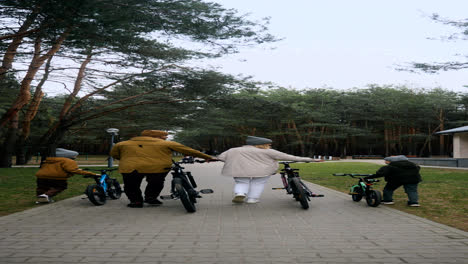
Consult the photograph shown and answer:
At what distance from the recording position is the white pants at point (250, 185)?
7.34 m

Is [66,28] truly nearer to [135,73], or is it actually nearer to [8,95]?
[135,73]

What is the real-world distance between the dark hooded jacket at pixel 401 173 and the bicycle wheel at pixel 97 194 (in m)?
4.98

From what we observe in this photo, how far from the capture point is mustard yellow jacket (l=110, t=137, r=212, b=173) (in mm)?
6707

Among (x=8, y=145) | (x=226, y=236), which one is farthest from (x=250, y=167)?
(x=8, y=145)

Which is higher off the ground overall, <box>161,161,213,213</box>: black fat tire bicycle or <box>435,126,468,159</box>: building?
<box>435,126,468,159</box>: building

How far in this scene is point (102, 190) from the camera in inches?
295

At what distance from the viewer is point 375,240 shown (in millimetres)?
4508

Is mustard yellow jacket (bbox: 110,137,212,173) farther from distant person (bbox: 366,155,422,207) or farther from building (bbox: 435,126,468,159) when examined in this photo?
building (bbox: 435,126,468,159)

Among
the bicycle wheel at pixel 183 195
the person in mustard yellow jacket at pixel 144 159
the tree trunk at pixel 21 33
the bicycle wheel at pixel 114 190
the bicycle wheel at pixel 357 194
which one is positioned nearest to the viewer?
the bicycle wheel at pixel 183 195

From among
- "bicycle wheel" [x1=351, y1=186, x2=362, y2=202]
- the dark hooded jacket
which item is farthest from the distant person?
"bicycle wheel" [x1=351, y1=186, x2=362, y2=202]

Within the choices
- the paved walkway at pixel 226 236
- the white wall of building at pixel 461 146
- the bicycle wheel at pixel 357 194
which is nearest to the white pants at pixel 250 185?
the paved walkway at pixel 226 236

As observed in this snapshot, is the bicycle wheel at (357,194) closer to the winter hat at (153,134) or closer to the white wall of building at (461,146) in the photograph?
the winter hat at (153,134)

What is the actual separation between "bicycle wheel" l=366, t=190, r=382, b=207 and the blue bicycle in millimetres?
4868

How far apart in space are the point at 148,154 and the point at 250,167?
181cm
